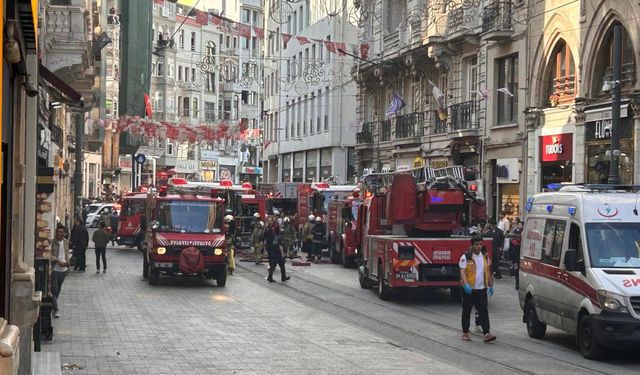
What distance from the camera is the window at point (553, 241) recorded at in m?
16.0

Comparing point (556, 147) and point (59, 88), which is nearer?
point (59, 88)

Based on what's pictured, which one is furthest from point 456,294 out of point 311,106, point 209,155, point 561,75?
point 209,155

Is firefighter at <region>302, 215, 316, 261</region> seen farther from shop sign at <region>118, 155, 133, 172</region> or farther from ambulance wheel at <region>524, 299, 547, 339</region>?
shop sign at <region>118, 155, 133, 172</region>

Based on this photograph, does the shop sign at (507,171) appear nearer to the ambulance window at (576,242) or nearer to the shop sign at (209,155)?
the ambulance window at (576,242)

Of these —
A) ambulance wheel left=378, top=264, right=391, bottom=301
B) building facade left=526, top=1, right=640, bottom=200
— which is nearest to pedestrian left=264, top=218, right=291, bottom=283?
ambulance wheel left=378, top=264, right=391, bottom=301

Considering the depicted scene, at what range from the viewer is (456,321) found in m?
20.0

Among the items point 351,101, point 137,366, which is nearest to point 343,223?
point 137,366


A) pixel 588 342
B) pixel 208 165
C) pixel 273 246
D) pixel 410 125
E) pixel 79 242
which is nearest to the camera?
pixel 588 342

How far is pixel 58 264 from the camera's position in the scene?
60.5 feet

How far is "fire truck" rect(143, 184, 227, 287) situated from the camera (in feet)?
84.6

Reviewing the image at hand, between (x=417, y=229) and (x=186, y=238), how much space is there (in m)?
5.91

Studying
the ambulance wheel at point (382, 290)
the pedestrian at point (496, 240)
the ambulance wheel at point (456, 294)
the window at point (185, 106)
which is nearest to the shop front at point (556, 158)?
the pedestrian at point (496, 240)

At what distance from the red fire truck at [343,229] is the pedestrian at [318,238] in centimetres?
32

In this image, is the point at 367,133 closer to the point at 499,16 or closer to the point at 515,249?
the point at 499,16
